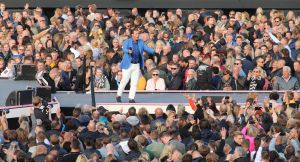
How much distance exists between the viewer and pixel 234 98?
1208 inches

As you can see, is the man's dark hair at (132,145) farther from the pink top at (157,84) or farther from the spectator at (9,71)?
the spectator at (9,71)

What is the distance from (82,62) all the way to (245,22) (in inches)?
209

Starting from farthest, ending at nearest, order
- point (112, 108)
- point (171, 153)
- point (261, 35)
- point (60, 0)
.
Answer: point (60, 0) < point (261, 35) < point (112, 108) < point (171, 153)

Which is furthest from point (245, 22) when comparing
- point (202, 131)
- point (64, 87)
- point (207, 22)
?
point (202, 131)

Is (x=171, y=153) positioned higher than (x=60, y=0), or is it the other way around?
(x=60, y=0)

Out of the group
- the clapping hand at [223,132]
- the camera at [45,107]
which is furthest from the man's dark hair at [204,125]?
the camera at [45,107]

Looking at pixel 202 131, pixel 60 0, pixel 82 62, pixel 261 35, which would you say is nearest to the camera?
pixel 202 131

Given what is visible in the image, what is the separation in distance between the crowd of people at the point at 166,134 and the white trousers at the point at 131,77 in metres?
1.70

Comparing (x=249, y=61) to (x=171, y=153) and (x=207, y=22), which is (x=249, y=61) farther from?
(x=171, y=153)

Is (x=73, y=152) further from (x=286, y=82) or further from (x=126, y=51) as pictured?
(x=286, y=82)

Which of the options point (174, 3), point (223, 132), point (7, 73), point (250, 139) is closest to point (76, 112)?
point (223, 132)

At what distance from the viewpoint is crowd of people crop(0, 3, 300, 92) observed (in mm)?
31750

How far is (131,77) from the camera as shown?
30078 mm

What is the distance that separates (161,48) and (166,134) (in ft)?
28.7
